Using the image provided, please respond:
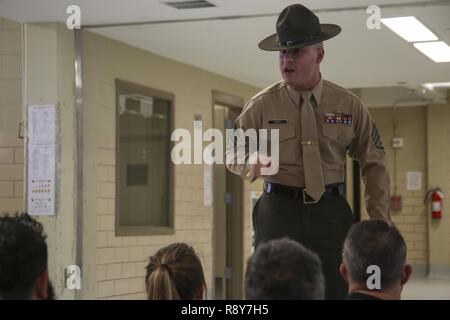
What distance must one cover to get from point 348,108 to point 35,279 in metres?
1.73

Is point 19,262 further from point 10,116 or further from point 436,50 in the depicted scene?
point 10,116

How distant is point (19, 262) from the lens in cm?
202

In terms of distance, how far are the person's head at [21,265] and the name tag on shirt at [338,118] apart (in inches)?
62.6

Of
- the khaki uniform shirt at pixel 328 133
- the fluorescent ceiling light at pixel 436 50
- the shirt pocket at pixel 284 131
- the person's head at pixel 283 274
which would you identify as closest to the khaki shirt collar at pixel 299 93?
the khaki uniform shirt at pixel 328 133

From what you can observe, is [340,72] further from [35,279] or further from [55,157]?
[35,279]

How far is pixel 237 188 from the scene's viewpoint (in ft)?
21.3

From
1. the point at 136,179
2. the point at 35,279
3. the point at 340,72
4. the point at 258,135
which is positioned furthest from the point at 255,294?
the point at 136,179

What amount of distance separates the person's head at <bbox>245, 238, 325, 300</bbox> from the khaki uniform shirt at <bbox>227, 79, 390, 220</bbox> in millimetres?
1373

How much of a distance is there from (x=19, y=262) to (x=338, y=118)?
168 cm

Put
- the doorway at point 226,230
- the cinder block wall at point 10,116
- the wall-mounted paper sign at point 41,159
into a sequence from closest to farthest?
the wall-mounted paper sign at point 41,159 < the cinder block wall at point 10,116 < the doorway at point 226,230

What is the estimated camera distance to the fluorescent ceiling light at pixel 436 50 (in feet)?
17.0

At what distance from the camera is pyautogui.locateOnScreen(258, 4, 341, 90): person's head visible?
3.32 meters

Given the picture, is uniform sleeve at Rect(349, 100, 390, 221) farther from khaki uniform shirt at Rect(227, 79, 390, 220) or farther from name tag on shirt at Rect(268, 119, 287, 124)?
name tag on shirt at Rect(268, 119, 287, 124)

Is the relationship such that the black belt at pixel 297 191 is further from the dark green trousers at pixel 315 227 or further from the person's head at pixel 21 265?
the person's head at pixel 21 265
